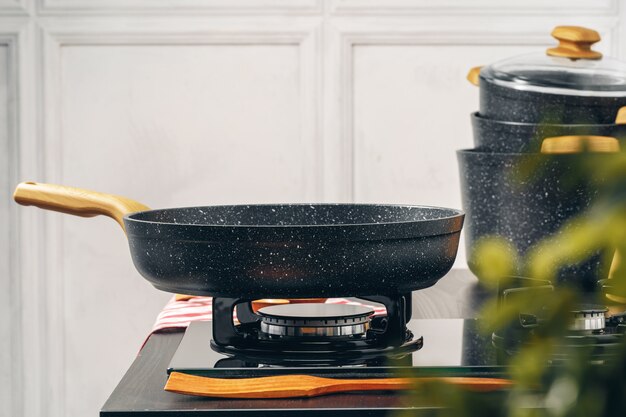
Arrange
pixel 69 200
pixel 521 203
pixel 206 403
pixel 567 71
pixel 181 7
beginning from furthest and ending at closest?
pixel 181 7, pixel 567 71, pixel 521 203, pixel 69 200, pixel 206 403

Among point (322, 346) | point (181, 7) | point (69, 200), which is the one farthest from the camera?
point (181, 7)

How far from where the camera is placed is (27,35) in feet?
7.42

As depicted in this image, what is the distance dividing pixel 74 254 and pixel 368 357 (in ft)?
5.73

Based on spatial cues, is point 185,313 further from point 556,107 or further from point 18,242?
point 18,242

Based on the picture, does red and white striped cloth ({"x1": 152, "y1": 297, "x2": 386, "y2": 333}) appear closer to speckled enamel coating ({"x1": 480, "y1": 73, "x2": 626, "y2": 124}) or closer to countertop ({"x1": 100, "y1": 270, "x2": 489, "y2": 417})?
countertop ({"x1": 100, "y1": 270, "x2": 489, "y2": 417})

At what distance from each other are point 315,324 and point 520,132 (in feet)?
2.00

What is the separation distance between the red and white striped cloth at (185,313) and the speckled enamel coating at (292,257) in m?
0.21

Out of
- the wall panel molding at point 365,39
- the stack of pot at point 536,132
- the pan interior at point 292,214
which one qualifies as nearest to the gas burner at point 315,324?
the pan interior at point 292,214

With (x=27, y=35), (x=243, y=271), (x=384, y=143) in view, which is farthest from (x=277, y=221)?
(x=27, y=35)

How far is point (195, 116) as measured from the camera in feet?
7.56

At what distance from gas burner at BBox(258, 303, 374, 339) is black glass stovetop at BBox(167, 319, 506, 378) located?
4 cm

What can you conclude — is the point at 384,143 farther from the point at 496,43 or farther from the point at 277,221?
the point at 277,221

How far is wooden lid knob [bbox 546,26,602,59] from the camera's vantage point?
4.38ft

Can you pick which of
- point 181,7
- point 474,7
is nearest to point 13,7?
point 181,7
